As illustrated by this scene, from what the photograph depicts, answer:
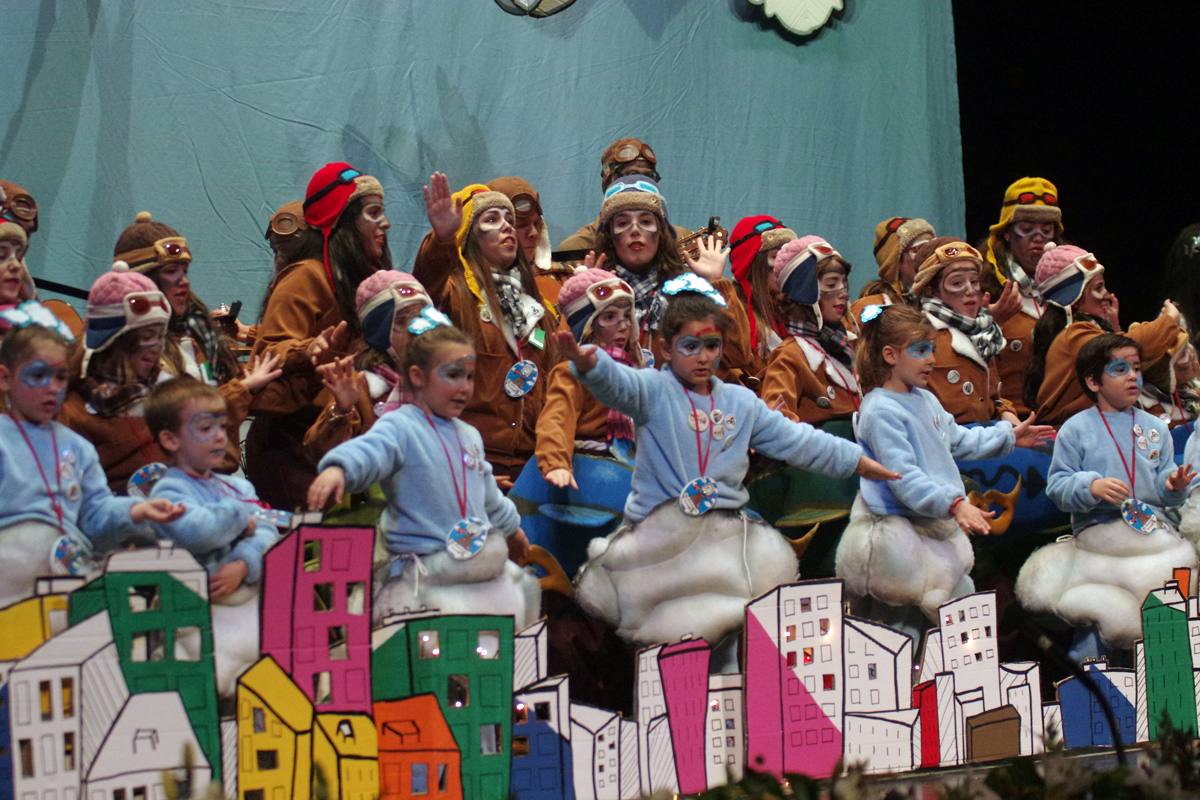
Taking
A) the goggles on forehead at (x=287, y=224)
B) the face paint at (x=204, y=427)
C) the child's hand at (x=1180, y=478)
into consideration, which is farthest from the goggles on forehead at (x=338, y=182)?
the child's hand at (x=1180, y=478)

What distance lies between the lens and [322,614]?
402 cm

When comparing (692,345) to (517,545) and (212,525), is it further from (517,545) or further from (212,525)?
(212,525)

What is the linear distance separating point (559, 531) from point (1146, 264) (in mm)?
4992

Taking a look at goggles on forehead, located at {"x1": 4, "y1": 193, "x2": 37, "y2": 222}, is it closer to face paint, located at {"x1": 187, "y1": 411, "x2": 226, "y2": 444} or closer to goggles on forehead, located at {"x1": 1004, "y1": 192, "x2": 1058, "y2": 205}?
face paint, located at {"x1": 187, "y1": 411, "x2": 226, "y2": 444}

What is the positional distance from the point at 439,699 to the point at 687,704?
2.28ft

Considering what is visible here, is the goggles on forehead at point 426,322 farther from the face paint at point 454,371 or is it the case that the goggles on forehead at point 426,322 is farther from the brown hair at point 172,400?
the brown hair at point 172,400

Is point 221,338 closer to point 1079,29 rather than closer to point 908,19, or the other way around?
point 908,19

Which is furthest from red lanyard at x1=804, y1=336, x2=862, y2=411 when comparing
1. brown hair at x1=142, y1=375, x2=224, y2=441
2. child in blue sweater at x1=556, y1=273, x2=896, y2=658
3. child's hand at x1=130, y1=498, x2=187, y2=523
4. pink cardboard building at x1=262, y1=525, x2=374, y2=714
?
child's hand at x1=130, y1=498, x2=187, y2=523

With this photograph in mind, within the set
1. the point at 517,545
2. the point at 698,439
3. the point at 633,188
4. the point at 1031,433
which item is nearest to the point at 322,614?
the point at 517,545

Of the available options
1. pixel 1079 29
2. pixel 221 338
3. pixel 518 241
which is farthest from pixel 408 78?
pixel 1079 29

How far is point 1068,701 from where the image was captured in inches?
197

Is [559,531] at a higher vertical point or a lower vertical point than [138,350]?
lower

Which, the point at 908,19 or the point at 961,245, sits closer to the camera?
the point at 961,245

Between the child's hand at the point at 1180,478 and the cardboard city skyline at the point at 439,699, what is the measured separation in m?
0.68
